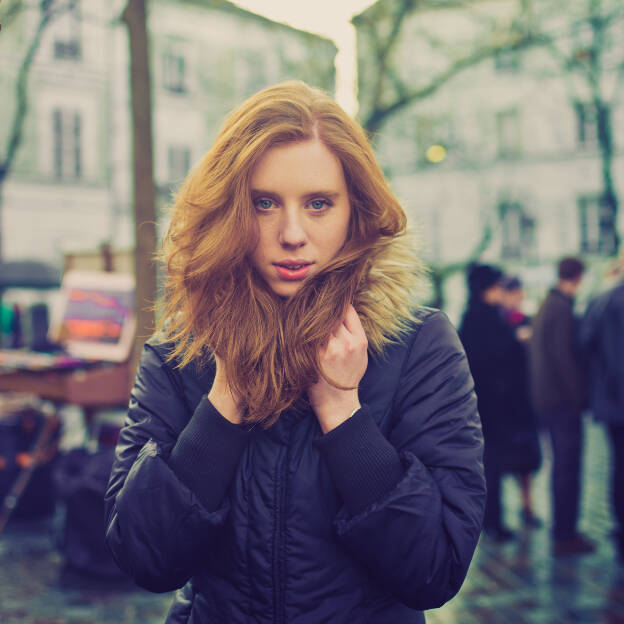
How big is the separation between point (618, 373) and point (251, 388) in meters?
3.92

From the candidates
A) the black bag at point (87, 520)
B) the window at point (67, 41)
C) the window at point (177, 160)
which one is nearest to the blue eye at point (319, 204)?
the black bag at point (87, 520)

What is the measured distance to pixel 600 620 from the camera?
3.74 m

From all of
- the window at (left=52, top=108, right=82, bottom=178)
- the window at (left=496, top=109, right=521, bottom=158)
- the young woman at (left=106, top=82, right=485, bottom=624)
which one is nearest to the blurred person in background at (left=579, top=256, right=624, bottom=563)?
the young woman at (left=106, top=82, right=485, bottom=624)

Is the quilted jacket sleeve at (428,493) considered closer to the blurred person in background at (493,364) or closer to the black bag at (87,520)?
the black bag at (87,520)

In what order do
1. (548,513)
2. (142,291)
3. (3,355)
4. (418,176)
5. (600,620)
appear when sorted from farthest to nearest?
(418,176) → (548,513) → (3,355) → (142,291) → (600,620)

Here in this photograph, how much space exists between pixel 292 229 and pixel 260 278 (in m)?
0.14

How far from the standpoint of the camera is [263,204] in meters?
1.47

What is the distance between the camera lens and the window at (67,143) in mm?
25938

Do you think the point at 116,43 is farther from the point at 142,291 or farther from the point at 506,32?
the point at 142,291

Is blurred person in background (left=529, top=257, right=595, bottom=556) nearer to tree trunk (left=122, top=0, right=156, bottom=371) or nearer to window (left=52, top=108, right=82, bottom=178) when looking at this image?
tree trunk (left=122, top=0, right=156, bottom=371)

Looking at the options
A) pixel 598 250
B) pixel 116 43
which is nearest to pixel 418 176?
pixel 598 250

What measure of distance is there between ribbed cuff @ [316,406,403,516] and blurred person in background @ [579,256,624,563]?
12.3ft

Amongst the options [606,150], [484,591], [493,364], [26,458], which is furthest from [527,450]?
[606,150]

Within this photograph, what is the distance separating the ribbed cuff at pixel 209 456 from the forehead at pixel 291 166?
1.61 feet
